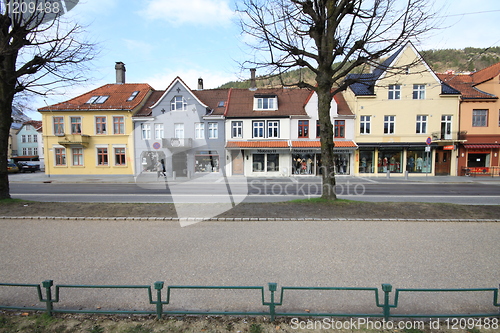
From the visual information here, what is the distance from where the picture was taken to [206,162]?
27203mm

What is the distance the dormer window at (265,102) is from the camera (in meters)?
26.6

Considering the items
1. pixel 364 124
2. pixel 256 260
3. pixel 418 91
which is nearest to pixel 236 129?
pixel 364 124

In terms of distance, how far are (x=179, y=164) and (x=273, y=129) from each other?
10675 millimetres

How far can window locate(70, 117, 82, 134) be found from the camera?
2747 centimetres

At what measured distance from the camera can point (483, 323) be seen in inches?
129

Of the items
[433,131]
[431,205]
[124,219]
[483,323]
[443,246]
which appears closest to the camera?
[483,323]

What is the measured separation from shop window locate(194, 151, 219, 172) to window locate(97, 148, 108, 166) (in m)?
9.81

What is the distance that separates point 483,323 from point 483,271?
75.8 inches

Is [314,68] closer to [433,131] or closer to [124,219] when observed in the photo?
[124,219]

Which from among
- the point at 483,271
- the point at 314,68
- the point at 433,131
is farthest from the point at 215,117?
the point at 483,271

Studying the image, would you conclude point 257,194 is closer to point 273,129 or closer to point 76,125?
point 273,129

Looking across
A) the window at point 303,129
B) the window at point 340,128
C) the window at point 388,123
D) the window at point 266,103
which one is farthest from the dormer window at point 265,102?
the window at point 388,123

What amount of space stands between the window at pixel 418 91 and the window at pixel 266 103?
45.2ft

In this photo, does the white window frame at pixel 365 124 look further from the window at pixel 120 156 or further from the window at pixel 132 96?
the window at pixel 120 156
